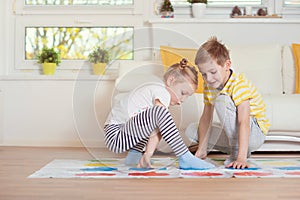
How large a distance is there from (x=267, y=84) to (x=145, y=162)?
1.26 meters

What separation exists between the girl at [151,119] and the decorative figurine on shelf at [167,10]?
152cm

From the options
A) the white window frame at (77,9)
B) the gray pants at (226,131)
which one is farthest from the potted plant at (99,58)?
the gray pants at (226,131)

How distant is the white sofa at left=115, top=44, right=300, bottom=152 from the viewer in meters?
2.26

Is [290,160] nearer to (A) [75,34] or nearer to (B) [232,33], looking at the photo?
(B) [232,33]

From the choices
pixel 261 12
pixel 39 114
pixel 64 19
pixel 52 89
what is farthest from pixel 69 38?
pixel 261 12

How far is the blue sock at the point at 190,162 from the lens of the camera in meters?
2.17

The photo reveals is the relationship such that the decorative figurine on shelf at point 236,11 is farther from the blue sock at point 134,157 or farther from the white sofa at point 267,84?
the blue sock at point 134,157

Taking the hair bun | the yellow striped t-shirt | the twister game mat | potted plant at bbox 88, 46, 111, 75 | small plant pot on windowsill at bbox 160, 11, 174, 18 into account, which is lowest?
the twister game mat

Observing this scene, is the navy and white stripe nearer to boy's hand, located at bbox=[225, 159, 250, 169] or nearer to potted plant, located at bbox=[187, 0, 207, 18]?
boy's hand, located at bbox=[225, 159, 250, 169]

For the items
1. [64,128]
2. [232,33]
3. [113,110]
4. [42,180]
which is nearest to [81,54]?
[64,128]

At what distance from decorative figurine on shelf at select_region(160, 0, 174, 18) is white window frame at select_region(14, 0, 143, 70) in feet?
0.56

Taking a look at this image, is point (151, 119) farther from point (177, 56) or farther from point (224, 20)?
point (224, 20)

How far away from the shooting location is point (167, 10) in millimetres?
3625

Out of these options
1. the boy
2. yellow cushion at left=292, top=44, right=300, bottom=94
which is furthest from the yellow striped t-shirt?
yellow cushion at left=292, top=44, right=300, bottom=94
